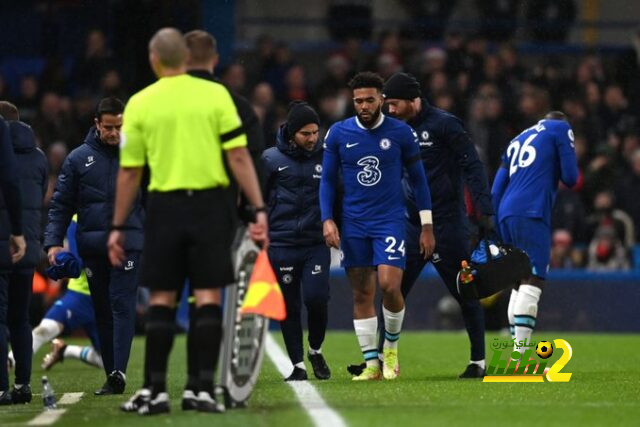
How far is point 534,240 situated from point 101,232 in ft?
11.5

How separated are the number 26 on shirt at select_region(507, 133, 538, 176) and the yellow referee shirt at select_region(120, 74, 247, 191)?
4.26m

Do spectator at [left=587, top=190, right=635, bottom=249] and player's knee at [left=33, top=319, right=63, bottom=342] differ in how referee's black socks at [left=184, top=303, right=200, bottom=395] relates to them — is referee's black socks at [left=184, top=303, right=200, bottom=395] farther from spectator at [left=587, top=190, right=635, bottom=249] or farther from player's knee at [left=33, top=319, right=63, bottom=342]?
spectator at [left=587, top=190, right=635, bottom=249]

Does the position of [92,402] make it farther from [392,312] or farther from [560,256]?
[560,256]

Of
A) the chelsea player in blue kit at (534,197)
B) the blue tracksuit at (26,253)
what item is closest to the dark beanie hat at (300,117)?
the chelsea player in blue kit at (534,197)

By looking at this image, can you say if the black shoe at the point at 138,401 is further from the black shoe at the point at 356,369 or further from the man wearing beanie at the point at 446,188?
the man wearing beanie at the point at 446,188

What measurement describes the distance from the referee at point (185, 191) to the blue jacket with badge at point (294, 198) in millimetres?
3429

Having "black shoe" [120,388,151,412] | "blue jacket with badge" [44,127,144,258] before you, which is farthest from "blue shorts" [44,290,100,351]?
"black shoe" [120,388,151,412]

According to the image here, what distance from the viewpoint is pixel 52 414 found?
984 cm

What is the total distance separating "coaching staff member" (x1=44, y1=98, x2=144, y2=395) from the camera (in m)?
11.9

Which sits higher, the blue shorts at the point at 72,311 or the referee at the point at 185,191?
the referee at the point at 185,191

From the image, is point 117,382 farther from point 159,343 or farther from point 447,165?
point 447,165

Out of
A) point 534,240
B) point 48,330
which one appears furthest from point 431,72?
point 534,240

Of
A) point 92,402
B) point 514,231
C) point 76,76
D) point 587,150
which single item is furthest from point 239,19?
point 92,402

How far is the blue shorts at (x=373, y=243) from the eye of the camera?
473 inches
